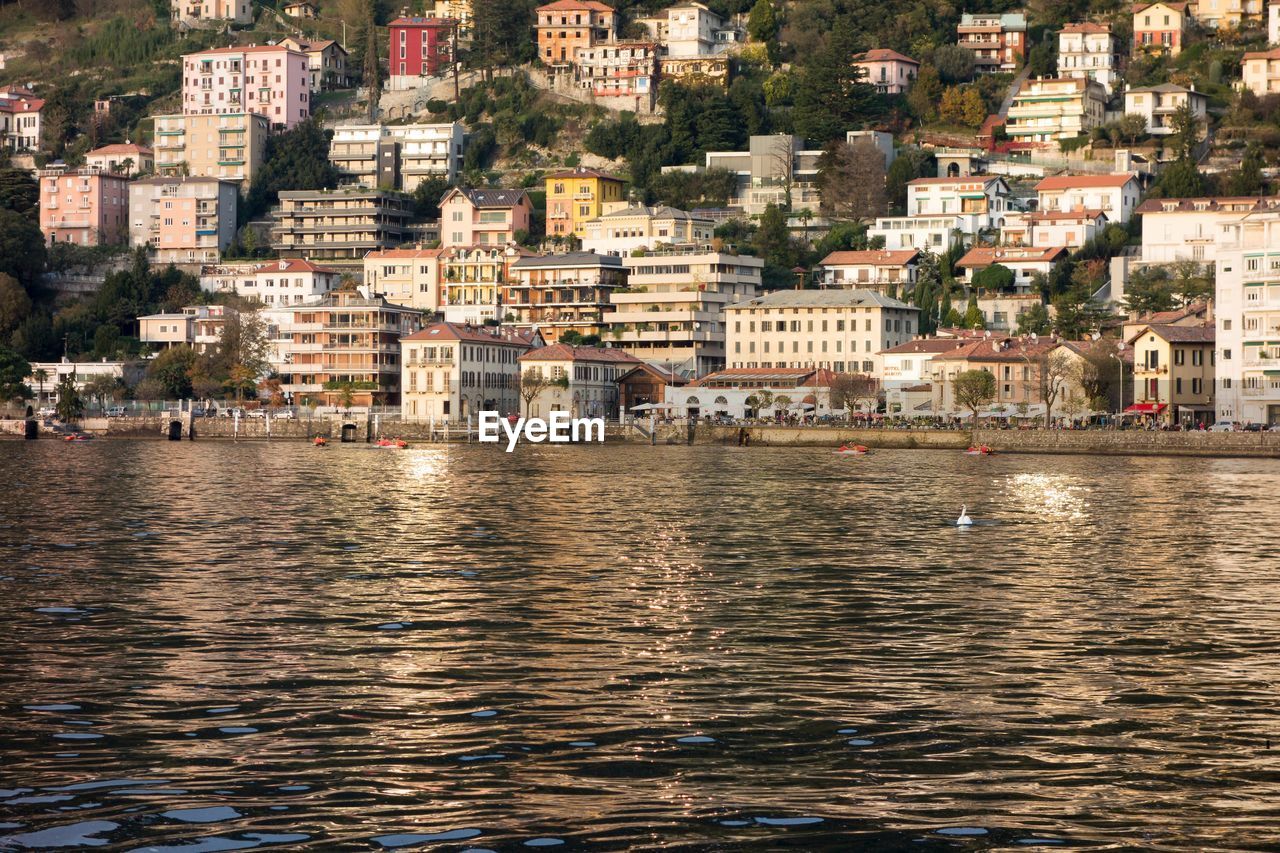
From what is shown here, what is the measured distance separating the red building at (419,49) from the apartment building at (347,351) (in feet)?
188

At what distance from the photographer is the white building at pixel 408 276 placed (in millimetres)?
162750

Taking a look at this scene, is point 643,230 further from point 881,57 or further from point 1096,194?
point 1096,194

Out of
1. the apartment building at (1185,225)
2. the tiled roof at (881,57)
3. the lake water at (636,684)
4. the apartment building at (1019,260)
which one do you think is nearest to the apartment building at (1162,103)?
the apartment building at (1185,225)

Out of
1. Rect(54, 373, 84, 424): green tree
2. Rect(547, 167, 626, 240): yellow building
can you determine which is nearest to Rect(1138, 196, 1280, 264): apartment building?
Rect(547, 167, 626, 240): yellow building

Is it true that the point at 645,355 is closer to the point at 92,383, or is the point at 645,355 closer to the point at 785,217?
the point at 785,217

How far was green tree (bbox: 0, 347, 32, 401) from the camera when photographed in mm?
Answer: 141750

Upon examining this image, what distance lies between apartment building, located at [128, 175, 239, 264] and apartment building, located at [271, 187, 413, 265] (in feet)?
19.6

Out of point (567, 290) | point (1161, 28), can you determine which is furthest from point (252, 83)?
point (1161, 28)

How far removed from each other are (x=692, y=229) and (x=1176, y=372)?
49.9 meters

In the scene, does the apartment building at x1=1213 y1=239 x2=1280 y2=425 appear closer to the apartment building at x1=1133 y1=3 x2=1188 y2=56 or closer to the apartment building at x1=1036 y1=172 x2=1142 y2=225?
the apartment building at x1=1036 y1=172 x2=1142 y2=225

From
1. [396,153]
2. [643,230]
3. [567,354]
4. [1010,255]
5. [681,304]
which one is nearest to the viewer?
[567,354]

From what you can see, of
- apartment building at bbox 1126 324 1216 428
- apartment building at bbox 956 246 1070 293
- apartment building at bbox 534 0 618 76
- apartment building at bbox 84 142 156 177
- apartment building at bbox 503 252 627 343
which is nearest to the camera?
apartment building at bbox 1126 324 1216 428

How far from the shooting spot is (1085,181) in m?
149

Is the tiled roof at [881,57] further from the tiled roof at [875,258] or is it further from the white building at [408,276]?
the white building at [408,276]
